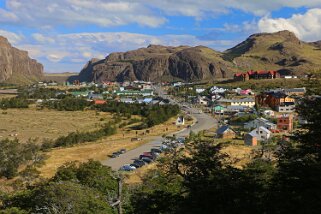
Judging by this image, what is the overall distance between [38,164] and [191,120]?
35.3 meters

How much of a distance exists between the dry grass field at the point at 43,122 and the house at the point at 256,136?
2450cm

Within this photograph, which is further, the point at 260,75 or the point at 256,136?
the point at 260,75

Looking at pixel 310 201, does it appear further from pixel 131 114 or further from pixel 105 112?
pixel 105 112

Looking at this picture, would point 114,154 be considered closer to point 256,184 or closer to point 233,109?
point 256,184

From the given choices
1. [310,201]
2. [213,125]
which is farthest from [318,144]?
[213,125]

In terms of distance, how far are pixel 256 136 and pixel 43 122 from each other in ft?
120

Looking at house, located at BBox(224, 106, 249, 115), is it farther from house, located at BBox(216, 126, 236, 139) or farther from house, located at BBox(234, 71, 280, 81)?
house, located at BBox(234, 71, 280, 81)

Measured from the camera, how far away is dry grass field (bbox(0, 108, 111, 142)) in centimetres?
5506

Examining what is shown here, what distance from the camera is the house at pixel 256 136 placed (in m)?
41.8

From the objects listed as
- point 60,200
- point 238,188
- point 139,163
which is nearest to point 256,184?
point 238,188

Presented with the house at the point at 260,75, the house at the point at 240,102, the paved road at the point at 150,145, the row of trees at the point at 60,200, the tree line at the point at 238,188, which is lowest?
the paved road at the point at 150,145

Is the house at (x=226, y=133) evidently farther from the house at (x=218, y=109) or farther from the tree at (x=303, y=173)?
the tree at (x=303, y=173)

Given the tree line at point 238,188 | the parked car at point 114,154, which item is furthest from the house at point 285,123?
the tree line at point 238,188

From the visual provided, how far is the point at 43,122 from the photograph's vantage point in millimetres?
65688
